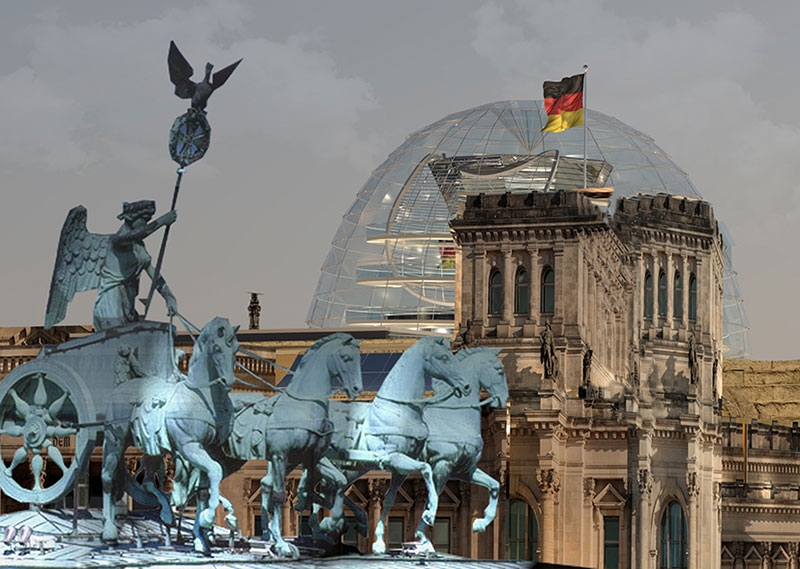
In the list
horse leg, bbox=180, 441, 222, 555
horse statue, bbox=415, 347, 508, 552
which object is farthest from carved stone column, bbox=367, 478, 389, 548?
horse leg, bbox=180, 441, 222, 555

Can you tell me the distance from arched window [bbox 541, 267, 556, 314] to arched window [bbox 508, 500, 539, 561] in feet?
26.6

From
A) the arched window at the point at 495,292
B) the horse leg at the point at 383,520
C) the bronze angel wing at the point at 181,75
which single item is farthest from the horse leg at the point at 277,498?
the arched window at the point at 495,292

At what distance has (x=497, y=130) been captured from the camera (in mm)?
101188

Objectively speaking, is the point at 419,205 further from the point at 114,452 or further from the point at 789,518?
the point at 114,452

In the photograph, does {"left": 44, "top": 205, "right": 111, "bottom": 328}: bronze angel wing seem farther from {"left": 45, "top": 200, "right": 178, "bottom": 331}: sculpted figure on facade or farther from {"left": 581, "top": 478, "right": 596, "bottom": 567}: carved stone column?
{"left": 581, "top": 478, "right": 596, "bottom": 567}: carved stone column

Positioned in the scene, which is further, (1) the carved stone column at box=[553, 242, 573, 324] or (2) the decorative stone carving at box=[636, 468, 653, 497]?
(2) the decorative stone carving at box=[636, 468, 653, 497]

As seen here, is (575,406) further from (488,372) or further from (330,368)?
(330,368)

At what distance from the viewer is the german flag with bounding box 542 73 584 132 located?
8819 cm

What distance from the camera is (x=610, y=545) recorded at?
274 ft

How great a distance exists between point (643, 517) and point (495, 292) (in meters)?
10.8

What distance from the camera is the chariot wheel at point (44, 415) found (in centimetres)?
4816

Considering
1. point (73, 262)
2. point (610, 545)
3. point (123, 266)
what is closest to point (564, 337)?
point (610, 545)

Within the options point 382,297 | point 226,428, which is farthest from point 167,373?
point 382,297

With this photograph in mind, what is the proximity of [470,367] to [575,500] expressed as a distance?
1203 inches
